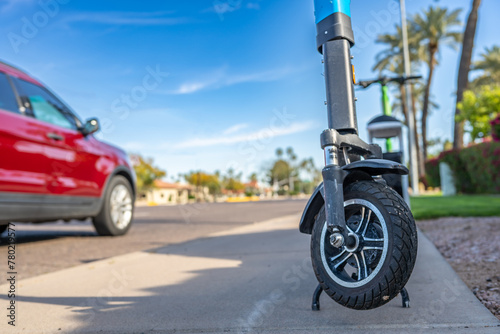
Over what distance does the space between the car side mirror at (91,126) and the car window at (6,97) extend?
1.12 m

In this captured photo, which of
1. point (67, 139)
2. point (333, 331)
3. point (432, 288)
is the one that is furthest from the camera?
point (67, 139)

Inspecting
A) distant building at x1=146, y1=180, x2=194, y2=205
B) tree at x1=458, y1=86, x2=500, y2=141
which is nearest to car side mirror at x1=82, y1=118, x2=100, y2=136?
tree at x1=458, y1=86, x2=500, y2=141

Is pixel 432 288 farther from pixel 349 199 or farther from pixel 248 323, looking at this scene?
pixel 248 323

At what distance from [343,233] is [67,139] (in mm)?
4471

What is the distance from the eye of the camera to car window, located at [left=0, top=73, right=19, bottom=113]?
4.56 m

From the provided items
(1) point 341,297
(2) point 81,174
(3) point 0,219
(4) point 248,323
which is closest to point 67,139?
(2) point 81,174

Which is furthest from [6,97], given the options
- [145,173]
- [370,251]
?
[145,173]

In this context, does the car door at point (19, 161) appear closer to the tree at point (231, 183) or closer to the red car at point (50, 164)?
the red car at point (50, 164)

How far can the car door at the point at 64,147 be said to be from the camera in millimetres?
5102

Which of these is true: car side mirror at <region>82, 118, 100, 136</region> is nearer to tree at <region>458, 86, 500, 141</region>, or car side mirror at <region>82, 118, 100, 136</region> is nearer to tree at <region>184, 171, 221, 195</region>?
tree at <region>458, 86, 500, 141</region>

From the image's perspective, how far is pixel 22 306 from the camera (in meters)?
2.72

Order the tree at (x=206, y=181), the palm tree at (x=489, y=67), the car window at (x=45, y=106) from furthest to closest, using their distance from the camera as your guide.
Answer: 1. the tree at (x=206, y=181)
2. the palm tree at (x=489, y=67)
3. the car window at (x=45, y=106)

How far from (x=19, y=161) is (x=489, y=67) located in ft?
115

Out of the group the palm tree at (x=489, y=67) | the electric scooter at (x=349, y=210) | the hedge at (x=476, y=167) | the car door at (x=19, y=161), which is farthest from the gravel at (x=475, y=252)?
the palm tree at (x=489, y=67)
